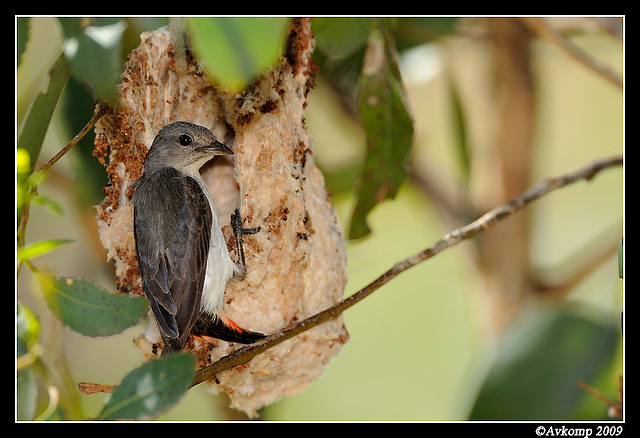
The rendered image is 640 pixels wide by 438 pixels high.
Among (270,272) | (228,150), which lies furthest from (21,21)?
(270,272)

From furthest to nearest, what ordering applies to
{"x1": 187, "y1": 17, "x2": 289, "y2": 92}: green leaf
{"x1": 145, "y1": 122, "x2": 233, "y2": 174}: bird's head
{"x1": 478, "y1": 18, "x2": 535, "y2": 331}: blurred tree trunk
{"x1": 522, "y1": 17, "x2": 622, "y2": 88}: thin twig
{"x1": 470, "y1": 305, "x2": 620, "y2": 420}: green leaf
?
1. {"x1": 478, "y1": 18, "x2": 535, "y2": 331}: blurred tree trunk
2. {"x1": 522, "y1": 17, "x2": 622, "y2": 88}: thin twig
3. {"x1": 470, "y1": 305, "x2": 620, "y2": 420}: green leaf
4. {"x1": 145, "y1": 122, "x2": 233, "y2": 174}: bird's head
5. {"x1": 187, "y1": 17, "x2": 289, "y2": 92}: green leaf

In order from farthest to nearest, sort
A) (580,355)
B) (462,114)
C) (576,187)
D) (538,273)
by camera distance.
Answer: (576,187)
(538,273)
(462,114)
(580,355)

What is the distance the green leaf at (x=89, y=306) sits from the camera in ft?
6.20

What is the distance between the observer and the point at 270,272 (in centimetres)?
216

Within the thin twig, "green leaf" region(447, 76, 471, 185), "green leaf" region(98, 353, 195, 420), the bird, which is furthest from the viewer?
"green leaf" region(447, 76, 471, 185)

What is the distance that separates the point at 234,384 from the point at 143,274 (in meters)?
0.49

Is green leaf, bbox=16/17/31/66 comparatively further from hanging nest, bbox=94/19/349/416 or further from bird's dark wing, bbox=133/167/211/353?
bird's dark wing, bbox=133/167/211/353

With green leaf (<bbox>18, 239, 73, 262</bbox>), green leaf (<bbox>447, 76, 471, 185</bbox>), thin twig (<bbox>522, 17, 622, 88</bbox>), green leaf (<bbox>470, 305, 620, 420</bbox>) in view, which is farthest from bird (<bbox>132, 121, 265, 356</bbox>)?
thin twig (<bbox>522, 17, 622, 88</bbox>)

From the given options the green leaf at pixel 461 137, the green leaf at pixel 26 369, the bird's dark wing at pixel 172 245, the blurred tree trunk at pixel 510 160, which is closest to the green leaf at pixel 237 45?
the bird's dark wing at pixel 172 245

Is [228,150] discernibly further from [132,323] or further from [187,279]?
[132,323]

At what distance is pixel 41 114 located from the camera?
2.04 metres

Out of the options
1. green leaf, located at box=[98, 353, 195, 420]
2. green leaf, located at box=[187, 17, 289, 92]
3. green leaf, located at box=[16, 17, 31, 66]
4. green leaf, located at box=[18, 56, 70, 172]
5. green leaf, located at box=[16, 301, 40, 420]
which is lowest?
green leaf, located at box=[98, 353, 195, 420]

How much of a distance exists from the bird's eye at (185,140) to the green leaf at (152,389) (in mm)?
703

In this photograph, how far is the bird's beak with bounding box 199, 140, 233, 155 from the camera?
208 cm
